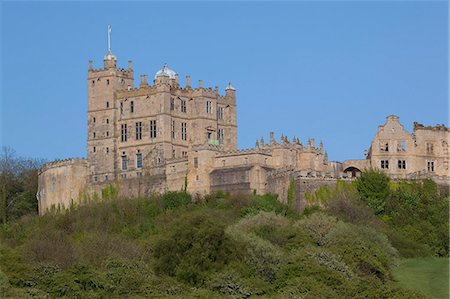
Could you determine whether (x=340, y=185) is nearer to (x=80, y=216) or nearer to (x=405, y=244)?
(x=405, y=244)

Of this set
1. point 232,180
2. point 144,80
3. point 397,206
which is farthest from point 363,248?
point 144,80

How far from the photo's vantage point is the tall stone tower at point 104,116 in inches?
3893

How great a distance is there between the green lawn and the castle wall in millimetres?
24796

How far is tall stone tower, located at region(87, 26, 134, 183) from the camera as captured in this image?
324 feet

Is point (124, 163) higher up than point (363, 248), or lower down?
higher up

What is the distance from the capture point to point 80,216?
307 ft

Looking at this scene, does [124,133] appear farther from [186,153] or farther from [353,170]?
[353,170]

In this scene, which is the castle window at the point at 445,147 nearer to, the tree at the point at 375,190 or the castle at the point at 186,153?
the castle at the point at 186,153

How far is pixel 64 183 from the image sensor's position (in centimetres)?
9956

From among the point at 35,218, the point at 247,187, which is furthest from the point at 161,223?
the point at 35,218

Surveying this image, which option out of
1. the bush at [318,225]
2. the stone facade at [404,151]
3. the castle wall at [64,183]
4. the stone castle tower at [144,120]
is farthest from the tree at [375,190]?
the castle wall at [64,183]

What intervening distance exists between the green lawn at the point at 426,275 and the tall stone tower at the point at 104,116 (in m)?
23.5

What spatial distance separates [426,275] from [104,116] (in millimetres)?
29225

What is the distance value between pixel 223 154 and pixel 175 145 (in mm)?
4613
